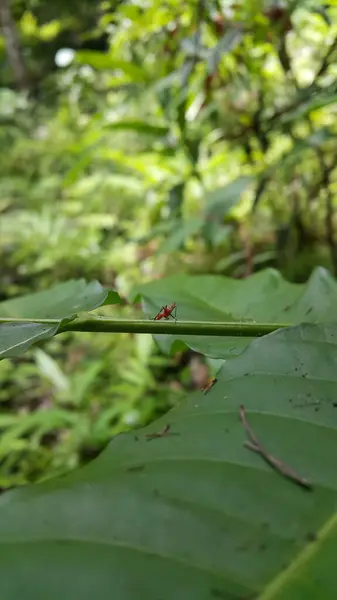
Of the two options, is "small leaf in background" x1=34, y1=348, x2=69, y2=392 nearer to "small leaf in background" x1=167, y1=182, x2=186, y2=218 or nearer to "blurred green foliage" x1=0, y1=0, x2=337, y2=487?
"blurred green foliage" x1=0, y1=0, x2=337, y2=487

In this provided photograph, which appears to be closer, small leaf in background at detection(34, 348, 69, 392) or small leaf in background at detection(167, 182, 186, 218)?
small leaf in background at detection(167, 182, 186, 218)

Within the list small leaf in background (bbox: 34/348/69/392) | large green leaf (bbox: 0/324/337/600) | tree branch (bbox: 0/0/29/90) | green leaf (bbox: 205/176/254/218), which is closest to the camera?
large green leaf (bbox: 0/324/337/600)

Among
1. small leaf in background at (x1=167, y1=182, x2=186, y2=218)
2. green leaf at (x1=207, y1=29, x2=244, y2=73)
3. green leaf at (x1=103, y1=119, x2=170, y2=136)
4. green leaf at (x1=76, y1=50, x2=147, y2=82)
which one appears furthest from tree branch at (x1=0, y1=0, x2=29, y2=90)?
green leaf at (x1=207, y1=29, x2=244, y2=73)

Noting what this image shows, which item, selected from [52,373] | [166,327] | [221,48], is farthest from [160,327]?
[52,373]

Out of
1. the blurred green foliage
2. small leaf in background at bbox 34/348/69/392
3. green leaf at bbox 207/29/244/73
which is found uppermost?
green leaf at bbox 207/29/244/73

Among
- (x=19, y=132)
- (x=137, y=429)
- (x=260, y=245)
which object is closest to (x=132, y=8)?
(x=260, y=245)

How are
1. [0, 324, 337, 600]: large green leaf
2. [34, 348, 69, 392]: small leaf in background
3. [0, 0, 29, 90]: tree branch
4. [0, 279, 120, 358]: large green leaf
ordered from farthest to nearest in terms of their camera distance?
1. [0, 0, 29, 90]: tree branch
2. [34, 348, 69, 392]: small leaf in background
3. [0, 279, 120, 358]: large green leaf
4. [0, 324, 337, 600]: large green leaf

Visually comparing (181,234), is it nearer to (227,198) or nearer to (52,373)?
(227,198)
